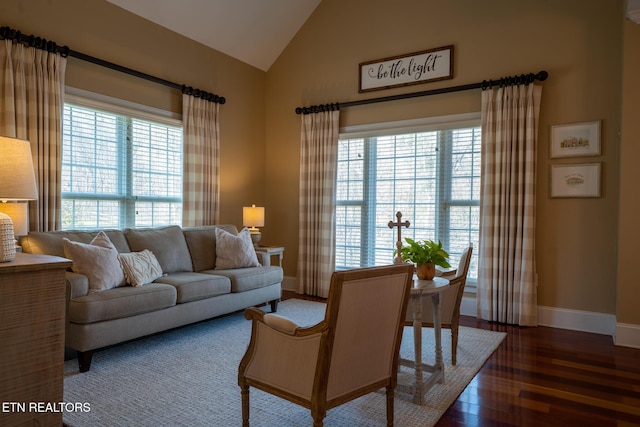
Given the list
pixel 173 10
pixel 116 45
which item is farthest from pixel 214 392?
pixel 173 10

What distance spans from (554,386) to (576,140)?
2.46m

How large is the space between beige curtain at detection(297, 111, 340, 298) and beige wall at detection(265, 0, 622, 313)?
310 mm

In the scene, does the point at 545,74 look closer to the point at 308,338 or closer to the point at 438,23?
the point at 438,23

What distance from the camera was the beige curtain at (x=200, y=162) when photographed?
16.2 feet

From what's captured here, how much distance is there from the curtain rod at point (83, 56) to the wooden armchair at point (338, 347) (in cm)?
319

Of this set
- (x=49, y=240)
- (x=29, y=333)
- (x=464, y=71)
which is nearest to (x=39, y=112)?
(x=49, y=240)

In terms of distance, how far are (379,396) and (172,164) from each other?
3.59 m

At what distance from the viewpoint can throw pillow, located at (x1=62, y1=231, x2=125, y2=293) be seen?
3117 mm

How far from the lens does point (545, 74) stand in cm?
411

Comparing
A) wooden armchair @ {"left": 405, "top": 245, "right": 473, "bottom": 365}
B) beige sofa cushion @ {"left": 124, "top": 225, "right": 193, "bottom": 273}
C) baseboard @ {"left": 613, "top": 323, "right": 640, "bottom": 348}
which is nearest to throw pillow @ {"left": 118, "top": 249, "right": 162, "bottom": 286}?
beige sofa cushion @ {"left": 124, "top": 225, "right": 193, "bottom": 273}

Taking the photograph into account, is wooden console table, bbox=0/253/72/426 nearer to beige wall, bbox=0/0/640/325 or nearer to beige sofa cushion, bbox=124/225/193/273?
beige sofa cushion, bbox=124/225/193/273

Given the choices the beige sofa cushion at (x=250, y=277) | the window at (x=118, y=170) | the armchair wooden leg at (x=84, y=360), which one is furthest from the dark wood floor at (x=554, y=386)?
the window at (x=118, y=170)

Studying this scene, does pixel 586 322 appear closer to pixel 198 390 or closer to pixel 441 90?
pixel 441 90

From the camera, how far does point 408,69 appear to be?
4.96 m
